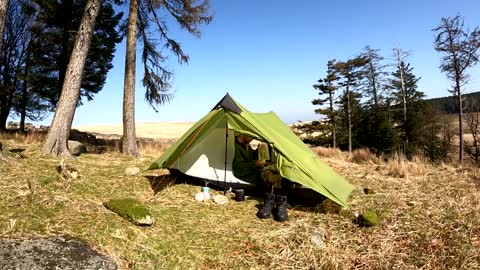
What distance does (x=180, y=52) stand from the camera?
11.8m

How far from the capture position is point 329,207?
20.1ft

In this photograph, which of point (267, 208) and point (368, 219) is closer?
point (368, 219)

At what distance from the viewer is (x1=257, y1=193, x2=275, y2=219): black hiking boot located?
5672 millimetres

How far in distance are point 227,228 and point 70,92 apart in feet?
17.5

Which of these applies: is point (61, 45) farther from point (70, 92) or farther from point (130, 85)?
point (70, 92)

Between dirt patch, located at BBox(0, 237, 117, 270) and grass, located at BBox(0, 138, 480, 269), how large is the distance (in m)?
0.18

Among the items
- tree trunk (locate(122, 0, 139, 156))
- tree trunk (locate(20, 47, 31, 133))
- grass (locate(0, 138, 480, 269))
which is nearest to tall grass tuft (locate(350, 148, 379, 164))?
grass (locate(0, 138, 480, 269))

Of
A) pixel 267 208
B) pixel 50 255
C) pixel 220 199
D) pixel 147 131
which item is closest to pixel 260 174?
pixel 220 199

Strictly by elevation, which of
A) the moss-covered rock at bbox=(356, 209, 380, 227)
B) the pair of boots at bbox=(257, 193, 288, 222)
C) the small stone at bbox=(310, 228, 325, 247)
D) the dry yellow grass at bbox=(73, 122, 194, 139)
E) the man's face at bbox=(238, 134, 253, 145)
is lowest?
the small stone at bbox=(310, 228, 325, 247)

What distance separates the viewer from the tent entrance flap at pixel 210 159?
7.29 meters

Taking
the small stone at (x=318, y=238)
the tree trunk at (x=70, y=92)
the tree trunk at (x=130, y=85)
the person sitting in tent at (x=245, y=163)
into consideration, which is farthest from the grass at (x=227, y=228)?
the tree trunk at (x=130, y=85)

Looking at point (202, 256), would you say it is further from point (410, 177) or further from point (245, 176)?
point (410, 177)

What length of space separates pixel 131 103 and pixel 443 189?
8.58m

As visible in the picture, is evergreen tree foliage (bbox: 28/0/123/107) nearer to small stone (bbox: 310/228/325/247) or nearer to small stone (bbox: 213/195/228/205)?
small stone (bbox: 213/195/228/205)
